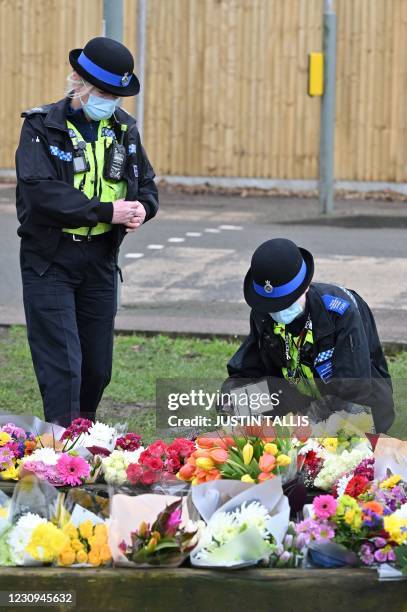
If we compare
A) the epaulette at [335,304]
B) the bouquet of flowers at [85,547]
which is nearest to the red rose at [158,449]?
the bouquet of flowers at [85,547]

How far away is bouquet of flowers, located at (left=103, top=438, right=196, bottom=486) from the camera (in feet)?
14.2

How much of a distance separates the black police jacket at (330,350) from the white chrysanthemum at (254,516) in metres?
Answer: 1.17

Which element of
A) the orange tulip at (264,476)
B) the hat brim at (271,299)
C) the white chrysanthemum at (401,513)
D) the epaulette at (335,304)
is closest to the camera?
the white chrysanthemum at (401,513)

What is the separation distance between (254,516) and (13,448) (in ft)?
3.81

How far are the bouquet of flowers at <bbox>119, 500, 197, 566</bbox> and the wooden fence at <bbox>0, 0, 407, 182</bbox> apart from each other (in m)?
12.5

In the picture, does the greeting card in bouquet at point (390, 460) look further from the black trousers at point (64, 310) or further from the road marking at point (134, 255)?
the road marking at point (134, 255)

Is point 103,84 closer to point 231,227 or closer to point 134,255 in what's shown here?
point 134,255

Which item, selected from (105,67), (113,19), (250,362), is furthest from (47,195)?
(113,19)

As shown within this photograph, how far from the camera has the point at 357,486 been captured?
13.9 ft

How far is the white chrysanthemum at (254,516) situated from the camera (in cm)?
388

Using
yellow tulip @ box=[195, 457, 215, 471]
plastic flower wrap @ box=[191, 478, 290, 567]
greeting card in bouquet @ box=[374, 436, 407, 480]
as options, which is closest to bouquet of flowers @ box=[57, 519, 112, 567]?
plastic flower wrap @ box=[191, 478, 290, 567]

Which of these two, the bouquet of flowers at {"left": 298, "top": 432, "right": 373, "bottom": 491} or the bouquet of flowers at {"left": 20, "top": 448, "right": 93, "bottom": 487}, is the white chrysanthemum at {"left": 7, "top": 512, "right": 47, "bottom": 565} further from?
the bouquet of flowers at {"left": 298, "top": 432, "right": 373, "bottom": 491}

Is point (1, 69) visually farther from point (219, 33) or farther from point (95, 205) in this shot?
point (95, 205)

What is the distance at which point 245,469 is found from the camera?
14.0 feet
